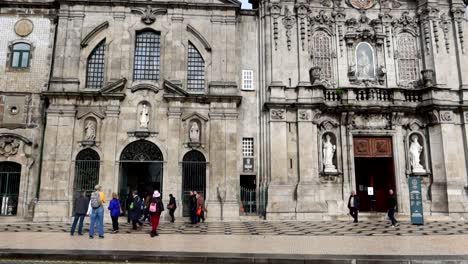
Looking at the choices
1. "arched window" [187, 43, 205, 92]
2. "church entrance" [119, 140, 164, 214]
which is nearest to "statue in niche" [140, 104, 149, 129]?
"church entrance" [119, 140, 164, 214]

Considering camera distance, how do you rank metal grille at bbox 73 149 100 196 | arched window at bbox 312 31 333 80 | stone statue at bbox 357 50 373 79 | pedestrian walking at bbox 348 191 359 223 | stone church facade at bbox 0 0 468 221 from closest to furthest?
pedestrian walking at bbox 348 191 359 223 → metal grille at bbox 73 149 100 196 → stone church facade at bbox 0 0 468 221 → arched window at bbox 312 31 333 80 → stone statue at bbox 357 50 373 79

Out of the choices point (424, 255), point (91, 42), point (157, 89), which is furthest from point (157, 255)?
point (91, 42)

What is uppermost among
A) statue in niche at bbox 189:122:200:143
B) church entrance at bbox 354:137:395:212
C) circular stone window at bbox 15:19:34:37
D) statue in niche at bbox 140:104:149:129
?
circular stone window at bbox 15:19:34:37

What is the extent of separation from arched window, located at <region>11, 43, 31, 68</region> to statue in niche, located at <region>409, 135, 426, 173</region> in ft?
77.8

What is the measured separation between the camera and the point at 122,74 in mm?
22984

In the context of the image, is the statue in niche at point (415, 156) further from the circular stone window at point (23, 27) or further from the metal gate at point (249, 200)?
the circular stone window at point (23, 27)

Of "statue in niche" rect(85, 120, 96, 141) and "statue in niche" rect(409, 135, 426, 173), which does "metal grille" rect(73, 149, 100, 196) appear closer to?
"statue in niche" rect(85, 120, 96, 141)

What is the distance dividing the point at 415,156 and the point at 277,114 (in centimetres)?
870

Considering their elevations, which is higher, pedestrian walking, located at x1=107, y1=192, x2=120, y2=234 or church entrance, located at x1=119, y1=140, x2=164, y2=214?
church entrance, located at x1=119, y1=140, x2=164, y2=214

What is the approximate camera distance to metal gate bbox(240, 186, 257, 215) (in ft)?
73.5

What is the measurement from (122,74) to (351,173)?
14.6 meters

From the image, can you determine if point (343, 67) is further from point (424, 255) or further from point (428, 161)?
point (424, 255)

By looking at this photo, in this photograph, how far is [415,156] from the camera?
23328mm

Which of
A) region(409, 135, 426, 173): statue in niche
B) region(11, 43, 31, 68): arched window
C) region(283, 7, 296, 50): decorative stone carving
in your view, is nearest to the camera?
region(409, 135, 426, 173): statue in niche
